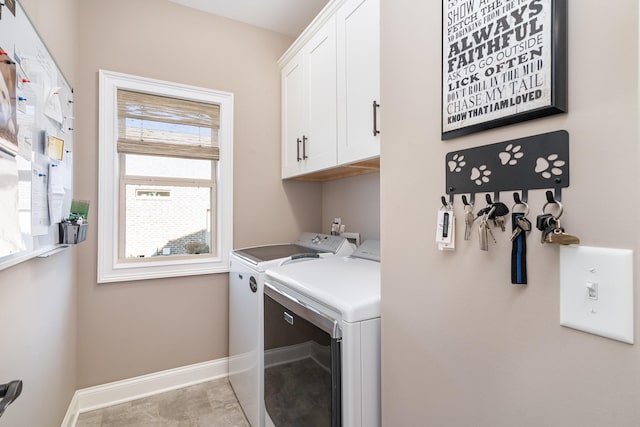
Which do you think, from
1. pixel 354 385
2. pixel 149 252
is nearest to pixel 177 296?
pixel 149 252

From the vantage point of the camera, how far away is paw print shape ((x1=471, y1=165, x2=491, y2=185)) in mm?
657

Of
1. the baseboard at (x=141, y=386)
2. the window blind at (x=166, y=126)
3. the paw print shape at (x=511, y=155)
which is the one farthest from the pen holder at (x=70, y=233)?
the paw print shape at (x=511, y=155)

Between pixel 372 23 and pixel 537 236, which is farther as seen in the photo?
pixel 372 23

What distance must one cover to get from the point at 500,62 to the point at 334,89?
1317mm

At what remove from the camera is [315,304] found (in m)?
1.19

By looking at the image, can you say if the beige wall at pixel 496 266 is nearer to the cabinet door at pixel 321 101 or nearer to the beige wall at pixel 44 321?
the cabinet door at pixel 321 101

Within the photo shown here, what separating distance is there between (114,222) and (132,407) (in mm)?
1195

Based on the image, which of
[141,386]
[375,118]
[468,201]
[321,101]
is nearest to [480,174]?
[468,201]

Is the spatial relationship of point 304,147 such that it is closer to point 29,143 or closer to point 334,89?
point 334,89

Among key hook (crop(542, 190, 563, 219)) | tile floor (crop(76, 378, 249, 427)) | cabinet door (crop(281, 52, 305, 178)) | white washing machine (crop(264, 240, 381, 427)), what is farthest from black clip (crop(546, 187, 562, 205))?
tile floor (crop(76, 378, 249, 427))

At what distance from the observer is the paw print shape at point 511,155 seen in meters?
0.60

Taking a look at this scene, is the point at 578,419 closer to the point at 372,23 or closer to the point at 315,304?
the point at 315,304

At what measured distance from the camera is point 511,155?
0.61 meters

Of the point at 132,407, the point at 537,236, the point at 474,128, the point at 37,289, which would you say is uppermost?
the point at 474,128
